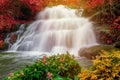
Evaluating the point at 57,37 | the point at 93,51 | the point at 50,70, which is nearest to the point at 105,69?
the point at 50,70

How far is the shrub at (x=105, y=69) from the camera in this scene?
4625mm

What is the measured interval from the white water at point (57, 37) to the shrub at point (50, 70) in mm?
9049

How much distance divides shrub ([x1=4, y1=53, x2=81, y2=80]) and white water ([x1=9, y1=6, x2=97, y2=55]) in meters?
9.05

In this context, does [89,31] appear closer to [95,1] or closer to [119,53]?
[95,1]

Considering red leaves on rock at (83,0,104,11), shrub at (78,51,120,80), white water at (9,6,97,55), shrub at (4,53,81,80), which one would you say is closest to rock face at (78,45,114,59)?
white water at (9,6,97,55)

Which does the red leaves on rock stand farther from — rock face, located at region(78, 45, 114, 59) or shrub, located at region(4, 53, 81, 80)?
shrub, located at region(4, 53, 81, 80)

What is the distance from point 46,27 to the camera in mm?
19562

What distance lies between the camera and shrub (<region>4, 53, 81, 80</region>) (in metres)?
4.52

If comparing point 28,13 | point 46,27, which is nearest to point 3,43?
point 46,27

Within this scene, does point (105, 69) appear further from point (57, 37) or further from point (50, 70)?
point (57, 37)

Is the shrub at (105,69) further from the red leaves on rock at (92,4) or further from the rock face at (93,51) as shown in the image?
the red leaves on rock at (92,4)

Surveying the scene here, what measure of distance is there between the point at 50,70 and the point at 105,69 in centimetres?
100

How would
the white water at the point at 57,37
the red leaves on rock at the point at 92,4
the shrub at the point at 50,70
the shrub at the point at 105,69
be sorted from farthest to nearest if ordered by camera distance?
the red leaves on rock at the point at 92,4 < the white water at the point at 57,37 < the shrub at the point at 105,69 < the shrub at the point at 50,70

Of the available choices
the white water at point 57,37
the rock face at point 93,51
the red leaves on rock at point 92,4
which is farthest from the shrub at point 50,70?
the red leaves on rock at point 92,4
